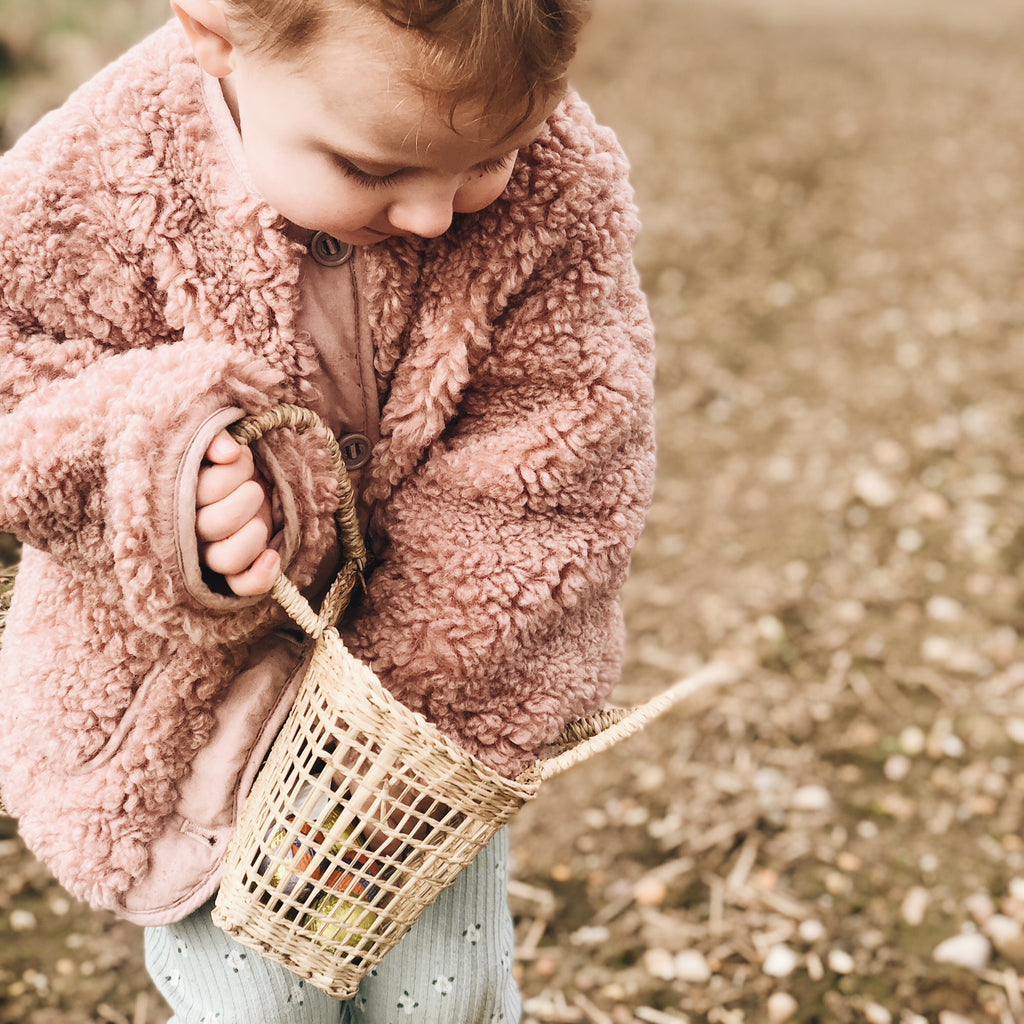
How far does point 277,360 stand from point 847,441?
118 inches

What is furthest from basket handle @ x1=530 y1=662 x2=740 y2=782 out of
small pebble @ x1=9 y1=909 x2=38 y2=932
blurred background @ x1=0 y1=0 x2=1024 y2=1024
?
small pebble @ x1=9 y1=909 x2=38 y2=932

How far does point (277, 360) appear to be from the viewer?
1380 mm

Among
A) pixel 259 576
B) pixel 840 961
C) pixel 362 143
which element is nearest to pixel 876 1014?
pixel 840 961

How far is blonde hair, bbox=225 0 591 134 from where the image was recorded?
1041 mm

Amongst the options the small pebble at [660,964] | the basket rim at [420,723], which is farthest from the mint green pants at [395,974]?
the small pebble at [660,964]

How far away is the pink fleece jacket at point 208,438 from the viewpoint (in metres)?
1.25

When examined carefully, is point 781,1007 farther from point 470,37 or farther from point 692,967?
point 470,37

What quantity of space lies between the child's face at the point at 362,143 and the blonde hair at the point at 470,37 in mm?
16

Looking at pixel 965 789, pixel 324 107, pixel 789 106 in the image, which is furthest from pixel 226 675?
pixel 789 106

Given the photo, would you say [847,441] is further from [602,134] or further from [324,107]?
[324,107]

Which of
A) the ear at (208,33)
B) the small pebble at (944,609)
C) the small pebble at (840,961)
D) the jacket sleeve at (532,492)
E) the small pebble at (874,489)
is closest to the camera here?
the ear at (208,33)

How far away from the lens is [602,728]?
1.60 m

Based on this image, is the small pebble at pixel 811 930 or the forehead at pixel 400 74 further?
the small pebble at pixel 811 930

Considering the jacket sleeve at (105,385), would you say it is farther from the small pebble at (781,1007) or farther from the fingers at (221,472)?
the small pebble at (781,1007)
